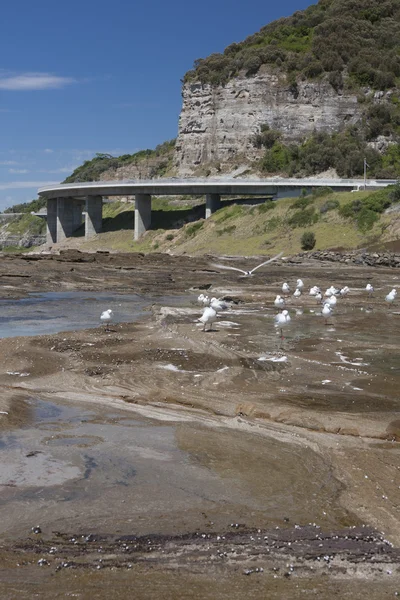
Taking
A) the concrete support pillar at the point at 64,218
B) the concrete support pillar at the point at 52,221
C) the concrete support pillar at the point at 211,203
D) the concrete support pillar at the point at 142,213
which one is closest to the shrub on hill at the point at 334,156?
the concrete support pillar at the point at 211,203

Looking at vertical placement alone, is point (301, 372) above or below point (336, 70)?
below

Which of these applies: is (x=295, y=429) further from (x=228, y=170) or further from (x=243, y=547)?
(x=228, y=170)

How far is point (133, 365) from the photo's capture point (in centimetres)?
1839

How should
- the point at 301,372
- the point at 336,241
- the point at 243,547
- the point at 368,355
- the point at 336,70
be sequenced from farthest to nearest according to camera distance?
the point at 336,70, the point at 336,241, the point at 368,355, the point at 301,372, the point at 243,547

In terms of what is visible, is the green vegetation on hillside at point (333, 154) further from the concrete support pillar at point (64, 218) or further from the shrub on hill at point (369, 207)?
the concrete support pillar at point (64, 218)

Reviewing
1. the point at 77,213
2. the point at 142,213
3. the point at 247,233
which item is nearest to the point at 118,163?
the point at 77,213

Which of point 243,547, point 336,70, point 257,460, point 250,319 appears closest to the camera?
point 243,547

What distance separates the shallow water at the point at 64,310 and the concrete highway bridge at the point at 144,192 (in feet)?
150

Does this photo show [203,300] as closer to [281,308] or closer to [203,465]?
[281,308]

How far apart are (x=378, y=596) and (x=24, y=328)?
2071 centimetres

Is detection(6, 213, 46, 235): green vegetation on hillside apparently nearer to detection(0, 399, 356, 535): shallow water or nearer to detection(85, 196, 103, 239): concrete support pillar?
detection(85, 196, 103, 239): concrete support pillar

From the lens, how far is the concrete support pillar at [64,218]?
10956cm

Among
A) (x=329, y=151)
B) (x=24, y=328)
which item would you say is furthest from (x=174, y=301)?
(x=329, y=151)

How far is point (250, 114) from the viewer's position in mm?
106500
